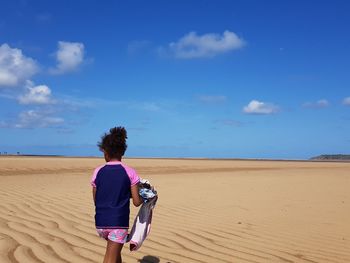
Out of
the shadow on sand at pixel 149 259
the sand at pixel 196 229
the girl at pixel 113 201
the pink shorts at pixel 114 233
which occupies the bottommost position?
the shadow on sand at pixel 149 259

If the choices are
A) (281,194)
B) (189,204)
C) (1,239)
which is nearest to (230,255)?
(1,239)

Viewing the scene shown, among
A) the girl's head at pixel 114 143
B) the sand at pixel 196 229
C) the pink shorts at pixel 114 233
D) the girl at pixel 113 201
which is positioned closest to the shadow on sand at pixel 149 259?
Answer: the sand at pixel 196 229

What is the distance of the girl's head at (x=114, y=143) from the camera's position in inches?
159

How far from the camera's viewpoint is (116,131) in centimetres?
407

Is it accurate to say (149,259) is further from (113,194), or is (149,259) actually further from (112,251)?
(113,194)

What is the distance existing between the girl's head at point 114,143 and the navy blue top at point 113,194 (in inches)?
5.3

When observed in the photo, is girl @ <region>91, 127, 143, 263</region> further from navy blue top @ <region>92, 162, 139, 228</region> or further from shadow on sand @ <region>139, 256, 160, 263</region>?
shadow on sand @ <region>139, 256, 160, 263</region>

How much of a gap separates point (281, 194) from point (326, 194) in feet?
4.23

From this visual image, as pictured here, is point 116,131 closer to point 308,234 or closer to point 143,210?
point 143,210

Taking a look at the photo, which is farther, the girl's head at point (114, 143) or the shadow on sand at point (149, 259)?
the shadow on sand at point (149, 259)

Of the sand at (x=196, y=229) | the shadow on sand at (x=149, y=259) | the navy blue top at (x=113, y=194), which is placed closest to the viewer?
the navy blue top at (x=113, y=194)

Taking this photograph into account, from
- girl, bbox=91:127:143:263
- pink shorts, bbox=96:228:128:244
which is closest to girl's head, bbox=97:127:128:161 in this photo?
girl, bbox=91:127:143:263

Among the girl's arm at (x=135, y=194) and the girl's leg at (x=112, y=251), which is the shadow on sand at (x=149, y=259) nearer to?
the girl's leg at (x=112, y=251)

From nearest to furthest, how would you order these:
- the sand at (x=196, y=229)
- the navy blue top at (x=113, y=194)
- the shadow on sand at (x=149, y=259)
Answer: the navy blue top at (x=113, y=194) < the shadow on sand at (x=149, y=259) < the sand at (x=196, y=229)
